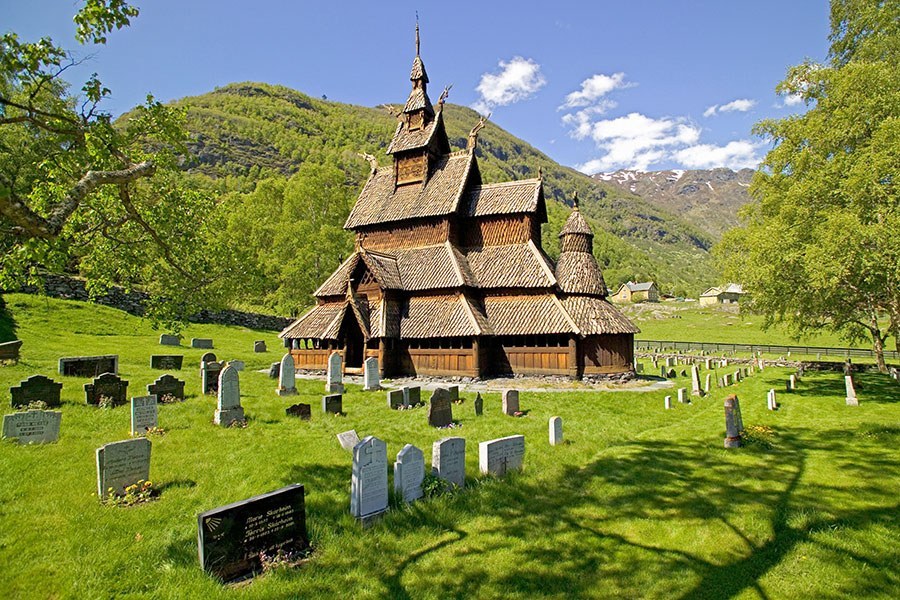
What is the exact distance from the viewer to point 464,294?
23.1 m

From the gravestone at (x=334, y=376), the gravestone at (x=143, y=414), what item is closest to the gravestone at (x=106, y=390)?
the gravestone at (x=143, y=414)

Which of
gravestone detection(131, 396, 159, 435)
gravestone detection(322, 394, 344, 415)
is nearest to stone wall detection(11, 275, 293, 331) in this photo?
gravestone detection(322, 394, 344, 415)

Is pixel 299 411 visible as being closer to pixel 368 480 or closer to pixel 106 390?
pixel 106 390

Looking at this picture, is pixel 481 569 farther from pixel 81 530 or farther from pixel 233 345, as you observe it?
pixel 233 345

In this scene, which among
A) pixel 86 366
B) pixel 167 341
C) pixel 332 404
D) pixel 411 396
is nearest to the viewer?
pixel 332 404

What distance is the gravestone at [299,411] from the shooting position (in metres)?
12.4

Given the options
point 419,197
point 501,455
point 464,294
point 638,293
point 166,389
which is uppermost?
point 638,293

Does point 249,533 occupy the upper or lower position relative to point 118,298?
lower

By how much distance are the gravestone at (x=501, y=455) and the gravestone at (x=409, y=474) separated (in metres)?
1.63

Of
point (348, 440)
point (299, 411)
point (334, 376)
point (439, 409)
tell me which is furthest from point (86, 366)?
point (439, 409)

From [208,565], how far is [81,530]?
2063 mm

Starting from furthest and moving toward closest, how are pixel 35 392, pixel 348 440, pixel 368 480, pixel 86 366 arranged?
pixel 86 366 → pixel 35 392 → pixel 348 440 → pixel 368 480

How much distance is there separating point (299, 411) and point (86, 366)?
10343 millimetres

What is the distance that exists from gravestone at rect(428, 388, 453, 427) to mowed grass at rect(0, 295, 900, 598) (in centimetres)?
53
